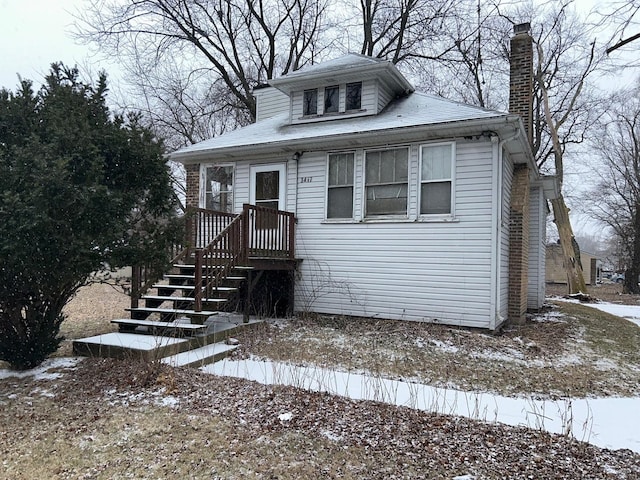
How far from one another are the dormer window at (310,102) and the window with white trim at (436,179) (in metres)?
3.36

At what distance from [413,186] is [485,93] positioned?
17984 millimetres

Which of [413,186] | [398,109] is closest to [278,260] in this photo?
[413,186]

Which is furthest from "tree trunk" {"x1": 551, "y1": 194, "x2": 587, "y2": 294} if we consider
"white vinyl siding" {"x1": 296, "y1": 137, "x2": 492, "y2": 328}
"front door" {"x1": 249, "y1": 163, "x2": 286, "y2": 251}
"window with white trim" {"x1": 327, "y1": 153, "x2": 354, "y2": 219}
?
"front door" {"x1": 249, "y1": 163, "x2": 286, "y2": 251}

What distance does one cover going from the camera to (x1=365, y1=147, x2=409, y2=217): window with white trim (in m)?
8.69

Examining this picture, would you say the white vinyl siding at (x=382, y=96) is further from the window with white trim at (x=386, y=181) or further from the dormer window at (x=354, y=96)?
the window with white trim at (x=386, y=181)

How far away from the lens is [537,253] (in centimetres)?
1179

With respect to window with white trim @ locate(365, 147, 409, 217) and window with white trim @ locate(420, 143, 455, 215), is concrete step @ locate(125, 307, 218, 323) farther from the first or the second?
window with white trim @ locate(420, 143, 455, 215)

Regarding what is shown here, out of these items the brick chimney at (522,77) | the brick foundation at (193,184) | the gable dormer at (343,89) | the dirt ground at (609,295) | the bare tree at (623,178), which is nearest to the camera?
the brick chimney at (522,77)

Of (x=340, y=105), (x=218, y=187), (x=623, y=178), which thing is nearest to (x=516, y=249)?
(x=340, y=105)

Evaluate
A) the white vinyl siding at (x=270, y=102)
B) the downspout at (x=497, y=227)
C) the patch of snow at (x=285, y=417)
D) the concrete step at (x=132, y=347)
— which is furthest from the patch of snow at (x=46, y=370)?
the white vinyl siding at (x=270, y=102)

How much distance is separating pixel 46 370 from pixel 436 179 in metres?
6.94

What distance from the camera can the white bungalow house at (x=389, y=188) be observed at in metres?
7.99

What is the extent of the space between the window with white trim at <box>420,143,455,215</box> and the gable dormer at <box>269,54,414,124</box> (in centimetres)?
211

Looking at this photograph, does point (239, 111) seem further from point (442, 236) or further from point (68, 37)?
point (442, 236)
